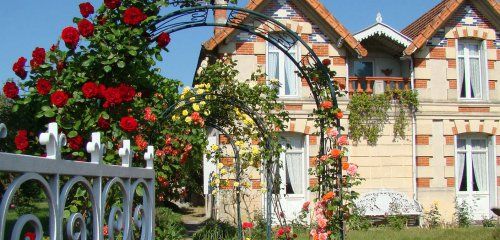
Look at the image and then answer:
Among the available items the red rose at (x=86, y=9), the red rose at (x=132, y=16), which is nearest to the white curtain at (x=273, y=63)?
the red rose at (x=132, y=16)

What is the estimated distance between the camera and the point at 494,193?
1616 centimetres

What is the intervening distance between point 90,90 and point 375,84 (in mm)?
11904

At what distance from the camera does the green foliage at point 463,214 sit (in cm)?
1541

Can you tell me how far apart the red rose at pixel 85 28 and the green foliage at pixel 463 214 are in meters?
12.8

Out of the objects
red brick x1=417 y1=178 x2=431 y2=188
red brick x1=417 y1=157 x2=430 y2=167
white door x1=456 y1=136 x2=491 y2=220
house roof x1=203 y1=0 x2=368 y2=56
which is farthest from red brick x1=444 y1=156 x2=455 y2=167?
house roof x1=203 y1=0 x2=368 y2=56

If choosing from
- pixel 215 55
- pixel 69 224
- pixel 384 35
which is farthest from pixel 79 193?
pixel 384 35

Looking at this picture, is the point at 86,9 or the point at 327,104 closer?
the point at 86,9

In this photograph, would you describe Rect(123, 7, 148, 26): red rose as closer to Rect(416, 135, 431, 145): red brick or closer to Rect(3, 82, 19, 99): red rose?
Rect(3, 82, 19, 99): red rose

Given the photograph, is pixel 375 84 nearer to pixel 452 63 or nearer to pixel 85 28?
pixel 452 63

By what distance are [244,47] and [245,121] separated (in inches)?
169

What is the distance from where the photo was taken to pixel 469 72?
1617 centimetres

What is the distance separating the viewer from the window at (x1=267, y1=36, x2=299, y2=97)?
1547 centimetres

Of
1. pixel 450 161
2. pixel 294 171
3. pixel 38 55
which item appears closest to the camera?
pixel 38 55

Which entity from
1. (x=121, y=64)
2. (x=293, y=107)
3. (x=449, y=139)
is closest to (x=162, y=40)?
(x=121, y=64)
